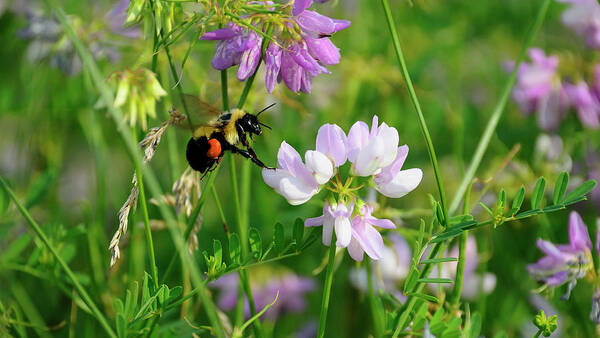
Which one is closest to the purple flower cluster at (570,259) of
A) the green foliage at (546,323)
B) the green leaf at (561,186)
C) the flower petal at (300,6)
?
the green leaf at (561,186)

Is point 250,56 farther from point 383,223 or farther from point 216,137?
point 383,223

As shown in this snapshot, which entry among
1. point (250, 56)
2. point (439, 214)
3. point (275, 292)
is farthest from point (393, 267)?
point (250, 56)

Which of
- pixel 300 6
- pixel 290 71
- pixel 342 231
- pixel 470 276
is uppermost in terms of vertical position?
→ pixel 300 6

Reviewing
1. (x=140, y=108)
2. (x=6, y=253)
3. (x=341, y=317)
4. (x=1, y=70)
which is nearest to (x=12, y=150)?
(x=1, y=70)

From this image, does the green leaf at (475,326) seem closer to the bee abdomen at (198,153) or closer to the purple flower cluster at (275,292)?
the bee abdomen at (198,153)

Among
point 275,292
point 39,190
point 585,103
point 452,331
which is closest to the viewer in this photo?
point 452,331

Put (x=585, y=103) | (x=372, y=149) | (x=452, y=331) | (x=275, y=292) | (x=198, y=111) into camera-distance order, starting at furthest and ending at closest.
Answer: (x=275, y=292) < (x=585, y=103) < (x=198, y=111) < (x=452, y=331) < (x=372, y=149)

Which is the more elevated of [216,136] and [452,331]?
[216,136]
